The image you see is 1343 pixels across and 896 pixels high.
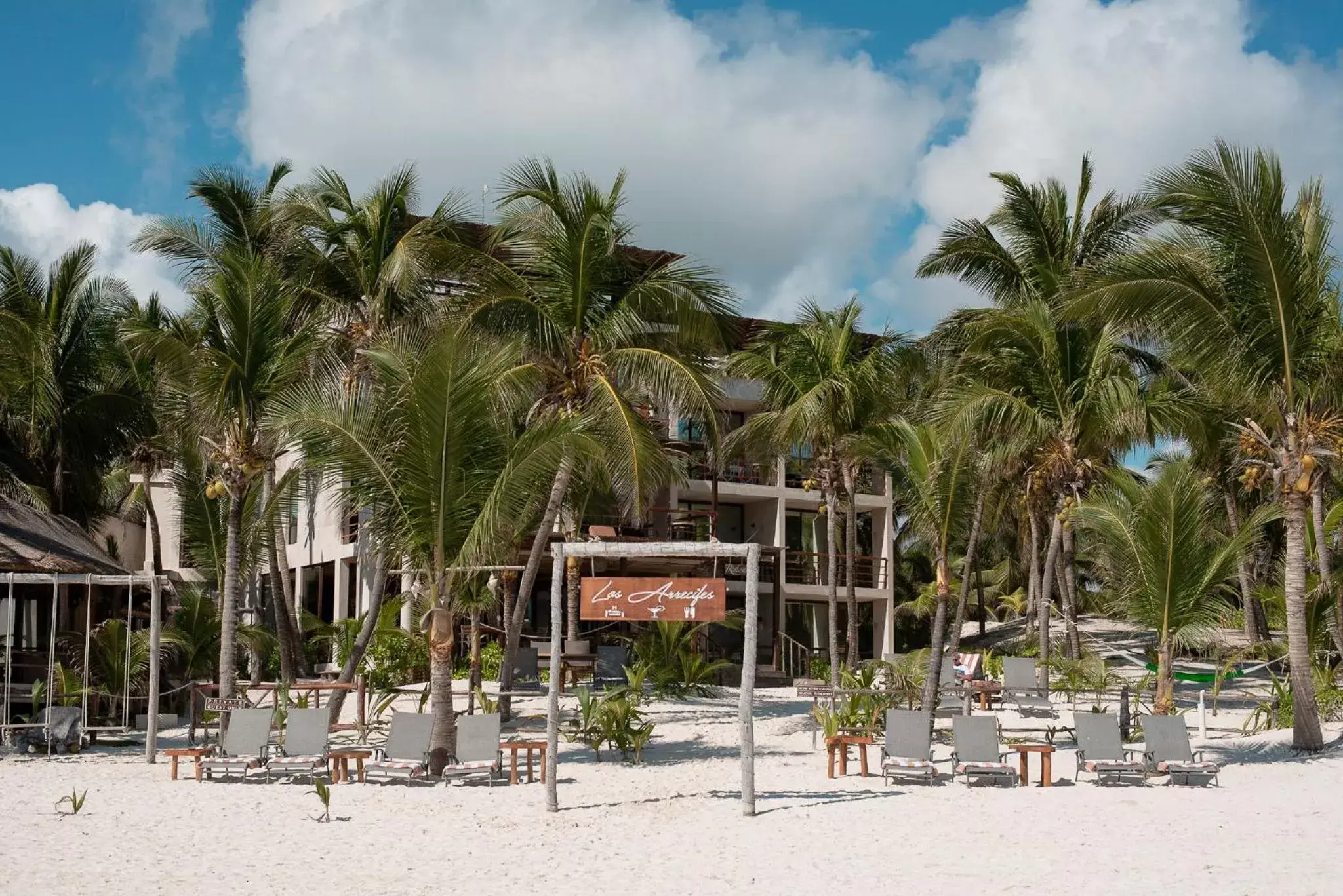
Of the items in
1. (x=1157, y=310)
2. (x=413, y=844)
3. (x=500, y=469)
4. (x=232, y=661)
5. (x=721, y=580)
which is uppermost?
(x=1157, y=310)

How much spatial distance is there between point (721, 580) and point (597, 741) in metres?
4.92

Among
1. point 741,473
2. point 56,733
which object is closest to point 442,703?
point 56,733

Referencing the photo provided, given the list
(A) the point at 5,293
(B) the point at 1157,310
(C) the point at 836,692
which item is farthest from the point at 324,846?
(A) the point at 5,293

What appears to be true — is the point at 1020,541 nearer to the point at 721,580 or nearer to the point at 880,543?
the point at 880,543

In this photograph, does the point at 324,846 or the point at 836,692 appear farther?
the point at 836,692

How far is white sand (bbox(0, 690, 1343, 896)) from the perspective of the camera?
8977 mm

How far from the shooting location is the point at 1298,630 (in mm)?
14562

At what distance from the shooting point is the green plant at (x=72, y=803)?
1132 cm

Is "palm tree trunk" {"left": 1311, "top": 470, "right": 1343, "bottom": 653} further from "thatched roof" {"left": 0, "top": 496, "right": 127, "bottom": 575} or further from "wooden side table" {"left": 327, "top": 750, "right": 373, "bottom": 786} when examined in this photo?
"thatched roof" {"left": 0, "top": 496, "right": 127, "bottom": 575}

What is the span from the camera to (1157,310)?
1523 cm

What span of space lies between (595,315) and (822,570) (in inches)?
657

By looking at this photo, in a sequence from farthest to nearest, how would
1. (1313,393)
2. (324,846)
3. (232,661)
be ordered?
(232,661) → (1313,393) → (324,846)

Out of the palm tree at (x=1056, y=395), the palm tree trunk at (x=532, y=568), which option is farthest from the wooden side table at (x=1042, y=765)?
the palm tree trunk at (x=532, y=568)

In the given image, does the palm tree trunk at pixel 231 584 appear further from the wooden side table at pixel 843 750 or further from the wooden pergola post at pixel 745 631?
the wooden side table at pixel 843 750
